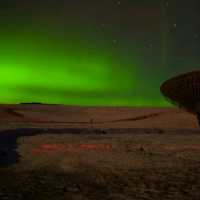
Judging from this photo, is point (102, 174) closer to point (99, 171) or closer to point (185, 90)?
point (99, 171)

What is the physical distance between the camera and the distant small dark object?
3.19m

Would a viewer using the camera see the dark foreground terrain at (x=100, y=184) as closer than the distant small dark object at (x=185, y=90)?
Yes

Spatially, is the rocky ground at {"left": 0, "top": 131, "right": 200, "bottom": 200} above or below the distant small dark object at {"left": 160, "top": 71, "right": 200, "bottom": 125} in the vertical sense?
below

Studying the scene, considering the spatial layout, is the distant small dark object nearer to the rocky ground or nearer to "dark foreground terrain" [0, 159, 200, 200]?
the rocky ground

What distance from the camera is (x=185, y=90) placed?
3.29 m

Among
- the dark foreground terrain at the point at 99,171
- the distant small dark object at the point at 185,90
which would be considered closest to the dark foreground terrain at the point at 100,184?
the dark foreground terrain at the point at 99,171

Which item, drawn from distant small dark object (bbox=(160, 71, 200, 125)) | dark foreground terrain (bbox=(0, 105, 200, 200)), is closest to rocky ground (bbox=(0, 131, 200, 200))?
dark foreground terrain (bbox=(0, 105, 200, 200))

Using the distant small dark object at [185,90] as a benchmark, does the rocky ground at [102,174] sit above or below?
below

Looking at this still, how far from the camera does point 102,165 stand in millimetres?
2363

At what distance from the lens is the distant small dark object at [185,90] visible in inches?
125

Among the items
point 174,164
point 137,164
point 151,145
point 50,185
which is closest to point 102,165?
point 137,164

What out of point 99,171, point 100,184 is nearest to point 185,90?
point 99,171

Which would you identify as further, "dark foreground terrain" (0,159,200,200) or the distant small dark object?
the distant small dark object

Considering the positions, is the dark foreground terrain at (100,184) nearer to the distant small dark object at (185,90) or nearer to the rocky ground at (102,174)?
the rocky ground at (102,174)
